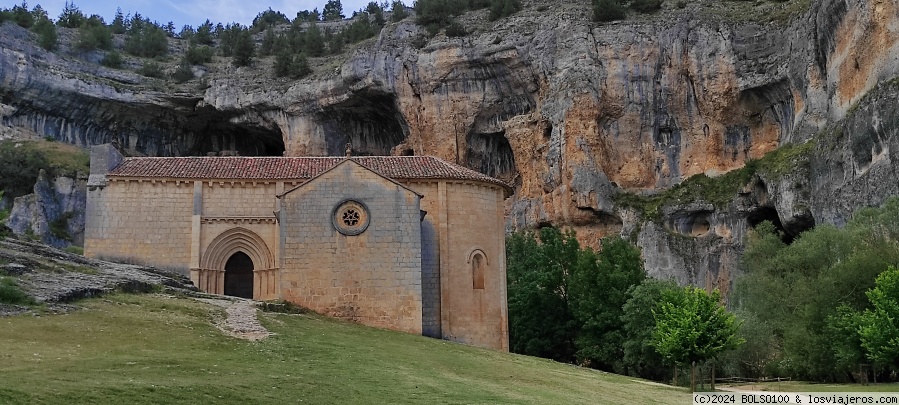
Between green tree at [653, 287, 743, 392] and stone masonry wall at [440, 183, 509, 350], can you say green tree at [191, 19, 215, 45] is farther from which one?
green tree at [653, 287, 743, 392]

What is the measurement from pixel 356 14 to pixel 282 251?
7734 cm

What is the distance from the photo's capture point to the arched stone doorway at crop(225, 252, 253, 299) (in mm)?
34125

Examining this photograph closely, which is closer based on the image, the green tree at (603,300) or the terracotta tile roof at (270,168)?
the terracotta tile roof at (270,168)

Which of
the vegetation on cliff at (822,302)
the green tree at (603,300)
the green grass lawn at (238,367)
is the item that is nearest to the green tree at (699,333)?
the green grass lawn at (238,367)

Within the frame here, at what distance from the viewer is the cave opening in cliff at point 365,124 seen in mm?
64000

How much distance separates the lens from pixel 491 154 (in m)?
63.7

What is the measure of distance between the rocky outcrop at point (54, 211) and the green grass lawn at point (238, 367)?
37.5 m

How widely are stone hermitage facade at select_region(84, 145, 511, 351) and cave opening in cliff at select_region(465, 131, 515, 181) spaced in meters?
27.3

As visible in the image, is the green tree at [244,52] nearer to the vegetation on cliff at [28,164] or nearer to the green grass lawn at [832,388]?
the vegetation on cliff at [28,164]

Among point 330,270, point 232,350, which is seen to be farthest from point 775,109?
point 232,350

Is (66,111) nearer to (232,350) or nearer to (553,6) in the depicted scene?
(553,6)

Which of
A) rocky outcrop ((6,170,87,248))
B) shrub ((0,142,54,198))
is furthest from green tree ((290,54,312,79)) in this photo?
shrub ((0,142,54,198))

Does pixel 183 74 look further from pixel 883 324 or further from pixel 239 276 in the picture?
pixel 883 324

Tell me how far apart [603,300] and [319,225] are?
53.4 ft
